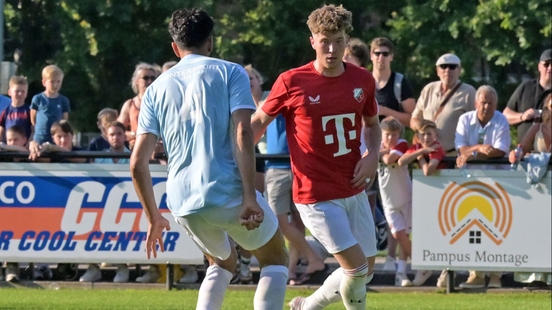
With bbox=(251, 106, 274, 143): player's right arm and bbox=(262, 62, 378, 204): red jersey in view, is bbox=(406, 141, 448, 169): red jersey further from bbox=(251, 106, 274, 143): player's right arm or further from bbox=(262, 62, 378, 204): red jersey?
bbox=(251, 106, 274, 143): player's right arm

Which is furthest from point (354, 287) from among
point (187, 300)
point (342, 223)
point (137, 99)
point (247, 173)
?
point (137, 99)

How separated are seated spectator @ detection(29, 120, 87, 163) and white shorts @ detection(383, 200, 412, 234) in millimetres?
3347

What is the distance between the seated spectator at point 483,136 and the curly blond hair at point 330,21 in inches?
176

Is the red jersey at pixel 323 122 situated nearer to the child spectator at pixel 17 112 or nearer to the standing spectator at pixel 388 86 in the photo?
the standing spectator at pixel 388 86

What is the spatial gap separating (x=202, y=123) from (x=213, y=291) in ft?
3.82

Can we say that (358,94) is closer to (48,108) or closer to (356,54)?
(356,54)

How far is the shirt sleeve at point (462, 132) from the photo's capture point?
12.3m

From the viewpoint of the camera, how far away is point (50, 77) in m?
13.8

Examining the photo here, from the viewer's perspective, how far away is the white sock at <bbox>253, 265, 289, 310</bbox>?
7223 mm

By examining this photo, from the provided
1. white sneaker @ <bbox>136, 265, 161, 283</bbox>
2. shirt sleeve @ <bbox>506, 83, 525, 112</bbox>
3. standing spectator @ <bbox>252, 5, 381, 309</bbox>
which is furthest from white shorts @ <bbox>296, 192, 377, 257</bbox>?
shirt sleeve @ <bbox>506, 83, 525, 112</bbox>

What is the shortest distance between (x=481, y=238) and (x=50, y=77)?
545cm

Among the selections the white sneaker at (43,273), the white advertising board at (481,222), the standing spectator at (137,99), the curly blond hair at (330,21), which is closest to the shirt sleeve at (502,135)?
the white advertising board at (481,222)

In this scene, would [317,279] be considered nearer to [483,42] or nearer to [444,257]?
[444,257]

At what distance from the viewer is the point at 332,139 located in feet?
26.3
